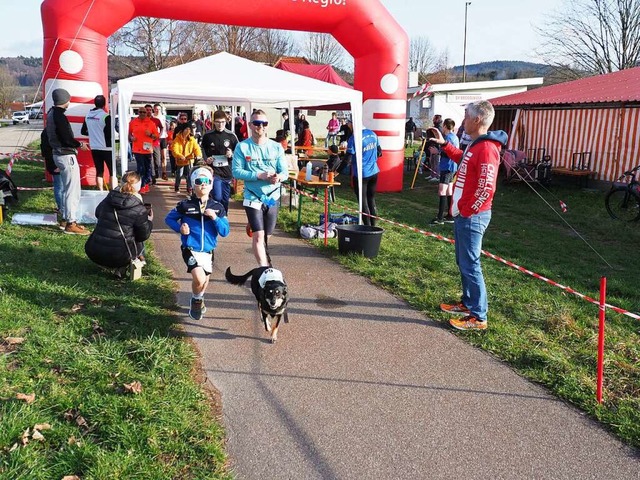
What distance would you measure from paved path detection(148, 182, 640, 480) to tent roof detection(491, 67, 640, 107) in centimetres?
1117

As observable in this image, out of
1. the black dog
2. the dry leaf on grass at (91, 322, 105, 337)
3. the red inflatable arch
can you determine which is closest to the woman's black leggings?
the black dog

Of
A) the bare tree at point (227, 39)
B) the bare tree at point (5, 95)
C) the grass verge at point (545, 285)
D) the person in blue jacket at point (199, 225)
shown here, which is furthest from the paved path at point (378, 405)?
the bare tree at point (5, 95)

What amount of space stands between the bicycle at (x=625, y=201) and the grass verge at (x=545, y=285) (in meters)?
0.24

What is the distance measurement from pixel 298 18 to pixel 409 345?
31.4ft

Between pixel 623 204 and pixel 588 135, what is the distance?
4.79 metres

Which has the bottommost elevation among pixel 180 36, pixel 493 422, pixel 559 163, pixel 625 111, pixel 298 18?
pixel 493 422

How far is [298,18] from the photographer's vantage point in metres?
12.2

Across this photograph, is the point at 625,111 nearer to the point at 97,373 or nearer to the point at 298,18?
the point at 298,18

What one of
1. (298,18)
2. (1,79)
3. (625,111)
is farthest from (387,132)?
(1,79)

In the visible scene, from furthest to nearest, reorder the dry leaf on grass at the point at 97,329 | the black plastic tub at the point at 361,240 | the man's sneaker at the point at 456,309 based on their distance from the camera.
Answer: the black plastic tub at the point at 361,240 → the man's sneaker at the point at 456,309 → the dry leaf on grass at the point at 97,329

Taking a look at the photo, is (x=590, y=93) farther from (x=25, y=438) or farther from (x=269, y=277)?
(x=25, y=438)

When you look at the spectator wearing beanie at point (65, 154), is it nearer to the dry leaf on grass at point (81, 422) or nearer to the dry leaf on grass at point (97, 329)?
the dry leaf on grass at point (97, 329)

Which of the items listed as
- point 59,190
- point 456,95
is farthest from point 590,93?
point 456,95

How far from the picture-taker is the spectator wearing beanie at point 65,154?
24.5 ft
